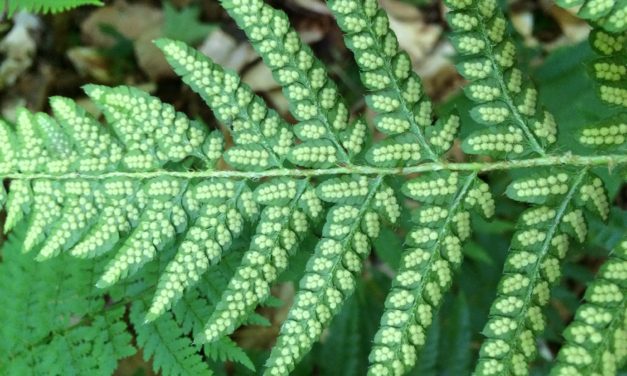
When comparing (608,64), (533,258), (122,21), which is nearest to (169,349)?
(533,258)

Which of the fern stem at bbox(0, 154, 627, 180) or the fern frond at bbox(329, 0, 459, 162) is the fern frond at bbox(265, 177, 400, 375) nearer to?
the fern stem at bbox(0, 154, 627, 180)

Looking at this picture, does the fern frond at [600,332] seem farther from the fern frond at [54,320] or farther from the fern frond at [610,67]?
the fern frond at [54,320]

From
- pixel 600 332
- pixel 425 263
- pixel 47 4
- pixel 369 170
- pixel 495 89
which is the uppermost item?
pixel 47 4

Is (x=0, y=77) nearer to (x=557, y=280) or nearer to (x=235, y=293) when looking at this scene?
(x=235, y=293)

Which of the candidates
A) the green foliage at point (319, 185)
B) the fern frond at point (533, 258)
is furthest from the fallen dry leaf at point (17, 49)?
the fern frond at point (533, 258)

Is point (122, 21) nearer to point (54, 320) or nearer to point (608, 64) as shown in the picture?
point (54, 320)

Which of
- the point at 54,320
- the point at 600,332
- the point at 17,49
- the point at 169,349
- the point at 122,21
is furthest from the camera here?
the point at 122,21
